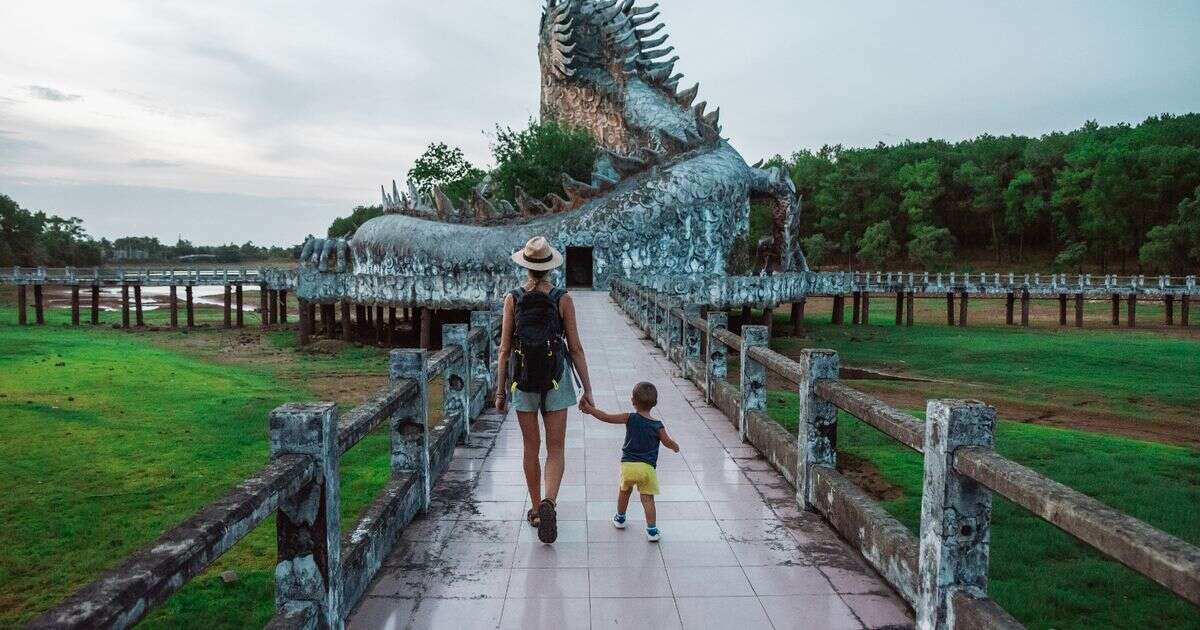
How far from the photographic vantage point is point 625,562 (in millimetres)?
5383

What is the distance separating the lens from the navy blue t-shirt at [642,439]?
5.78 m

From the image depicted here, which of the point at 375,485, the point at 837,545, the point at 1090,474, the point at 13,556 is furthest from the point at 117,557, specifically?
the point at 1090,474

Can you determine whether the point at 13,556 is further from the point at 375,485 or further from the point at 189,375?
the point at 189,375

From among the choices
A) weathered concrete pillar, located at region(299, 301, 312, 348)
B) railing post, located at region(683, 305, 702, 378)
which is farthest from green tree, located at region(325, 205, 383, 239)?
railing post, located at region(683, 305, 702, 378)

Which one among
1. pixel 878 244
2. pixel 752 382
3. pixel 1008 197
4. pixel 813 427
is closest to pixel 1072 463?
pixel 752 382

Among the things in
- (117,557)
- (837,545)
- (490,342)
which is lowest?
(117,557)

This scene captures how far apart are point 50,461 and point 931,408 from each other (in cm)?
1299

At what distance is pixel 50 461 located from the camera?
41.6ft

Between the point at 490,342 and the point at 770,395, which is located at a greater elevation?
the point at 490,342

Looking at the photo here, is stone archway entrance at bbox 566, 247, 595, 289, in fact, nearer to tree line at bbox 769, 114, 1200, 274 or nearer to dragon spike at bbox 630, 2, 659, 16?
dragon spike at bbox 630, 2, 659, 16

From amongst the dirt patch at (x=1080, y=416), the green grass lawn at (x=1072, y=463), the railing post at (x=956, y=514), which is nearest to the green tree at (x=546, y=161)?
the green grass lawn at (x=1072, y=463)

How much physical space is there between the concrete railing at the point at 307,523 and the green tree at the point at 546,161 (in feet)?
125

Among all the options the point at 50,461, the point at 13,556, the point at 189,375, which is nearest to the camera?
the point at 13,556

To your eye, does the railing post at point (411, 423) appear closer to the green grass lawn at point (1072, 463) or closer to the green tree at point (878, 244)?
the green grass lawn at point (1072, 463)
